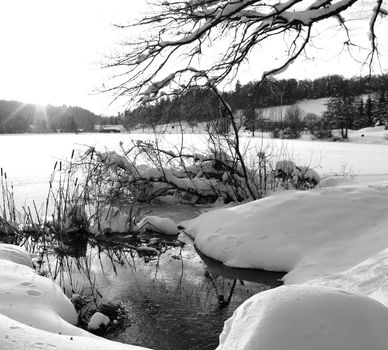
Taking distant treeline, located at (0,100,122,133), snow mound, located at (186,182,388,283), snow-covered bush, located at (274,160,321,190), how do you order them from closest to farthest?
snow mound, located at (186,182,388,283)
snow-covered bush, located at (274,160,321,190)
distant treeline, located at (0,100,122,133)

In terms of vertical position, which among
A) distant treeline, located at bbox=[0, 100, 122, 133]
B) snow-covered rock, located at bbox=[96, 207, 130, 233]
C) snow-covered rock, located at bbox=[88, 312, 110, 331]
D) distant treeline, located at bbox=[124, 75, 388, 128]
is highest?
distant treeline, located at bbox=[0, 100, 122, 133]

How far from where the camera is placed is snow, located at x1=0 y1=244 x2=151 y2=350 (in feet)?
6.06

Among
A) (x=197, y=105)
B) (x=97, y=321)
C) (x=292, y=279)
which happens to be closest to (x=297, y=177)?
(x=197, y=105)

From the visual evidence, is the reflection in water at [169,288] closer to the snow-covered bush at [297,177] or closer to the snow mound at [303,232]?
the snow mound at [303,232]

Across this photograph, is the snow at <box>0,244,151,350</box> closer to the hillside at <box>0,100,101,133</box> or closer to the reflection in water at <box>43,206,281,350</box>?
the reflection in water at <box>43,206,281,350</box>

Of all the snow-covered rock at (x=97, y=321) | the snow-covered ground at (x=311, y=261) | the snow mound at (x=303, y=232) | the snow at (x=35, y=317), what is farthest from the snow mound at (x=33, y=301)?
the snow mound at (x=303, y=232)

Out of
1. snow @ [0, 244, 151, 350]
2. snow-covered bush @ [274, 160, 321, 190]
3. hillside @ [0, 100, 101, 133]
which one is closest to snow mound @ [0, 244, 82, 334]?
snow @ [0, 244, 151, 350]

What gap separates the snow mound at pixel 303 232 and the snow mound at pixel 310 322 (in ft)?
7.89

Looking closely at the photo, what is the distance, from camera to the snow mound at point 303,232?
4602 mm

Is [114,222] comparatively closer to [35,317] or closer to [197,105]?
[197,105]

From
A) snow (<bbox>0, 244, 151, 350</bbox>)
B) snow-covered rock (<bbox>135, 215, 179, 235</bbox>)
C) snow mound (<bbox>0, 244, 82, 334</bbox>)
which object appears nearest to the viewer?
snow (<bbox>0, 244, 151, 350</bbox>)

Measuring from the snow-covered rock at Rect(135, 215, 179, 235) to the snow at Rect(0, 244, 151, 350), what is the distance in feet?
9.90

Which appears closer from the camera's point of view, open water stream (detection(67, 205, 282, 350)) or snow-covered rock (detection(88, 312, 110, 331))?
open water stream (detection(67, 205, 282, 350))

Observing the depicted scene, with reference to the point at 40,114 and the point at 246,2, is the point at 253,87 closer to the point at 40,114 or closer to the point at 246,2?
the point at 246,2
